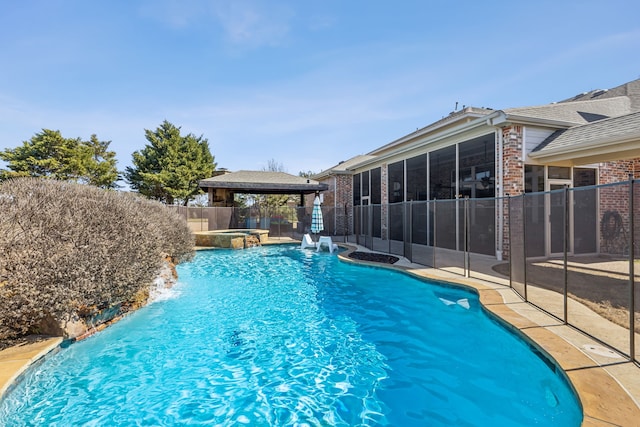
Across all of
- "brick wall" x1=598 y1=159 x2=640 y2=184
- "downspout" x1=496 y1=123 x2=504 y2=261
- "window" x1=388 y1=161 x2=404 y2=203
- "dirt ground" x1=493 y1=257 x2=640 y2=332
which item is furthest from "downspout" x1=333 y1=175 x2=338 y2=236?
"dirt ground" x1=493 y1=257 x2=640 y2=332

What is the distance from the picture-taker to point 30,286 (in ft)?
10.3

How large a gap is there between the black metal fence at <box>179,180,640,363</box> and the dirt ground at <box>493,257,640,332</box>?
11 mm

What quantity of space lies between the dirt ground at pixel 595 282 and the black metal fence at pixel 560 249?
1 centimetres

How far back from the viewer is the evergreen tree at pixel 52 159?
22.2 metres

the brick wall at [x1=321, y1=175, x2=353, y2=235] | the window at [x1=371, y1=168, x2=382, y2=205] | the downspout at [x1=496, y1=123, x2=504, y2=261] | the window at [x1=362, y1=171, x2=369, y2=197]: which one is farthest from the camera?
the brick wall at [x1=321, y1=175, x2=353, y2=235]

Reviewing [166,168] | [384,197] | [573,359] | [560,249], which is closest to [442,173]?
[384,197]

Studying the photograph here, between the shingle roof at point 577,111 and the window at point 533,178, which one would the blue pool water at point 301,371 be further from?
the shingle roof at point 577,111

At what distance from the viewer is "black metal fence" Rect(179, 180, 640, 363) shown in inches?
137

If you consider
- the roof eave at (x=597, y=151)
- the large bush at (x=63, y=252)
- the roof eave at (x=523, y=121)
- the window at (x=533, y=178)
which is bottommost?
the large bush at (x=63, y=252)

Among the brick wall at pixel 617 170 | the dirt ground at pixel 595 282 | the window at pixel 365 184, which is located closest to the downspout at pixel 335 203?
the window at pixel 365 184

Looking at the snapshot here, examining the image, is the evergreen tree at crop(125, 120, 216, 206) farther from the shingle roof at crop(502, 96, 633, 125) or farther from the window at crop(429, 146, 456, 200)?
the shingle roof at crop(502, 96, 633, 125)

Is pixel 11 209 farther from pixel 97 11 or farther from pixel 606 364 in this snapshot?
pixel 606 364

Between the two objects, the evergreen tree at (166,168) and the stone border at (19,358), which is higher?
the evergreen tree at (166,168)

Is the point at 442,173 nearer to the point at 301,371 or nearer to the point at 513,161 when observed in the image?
the point at 513,161
